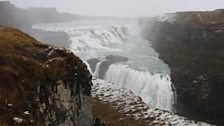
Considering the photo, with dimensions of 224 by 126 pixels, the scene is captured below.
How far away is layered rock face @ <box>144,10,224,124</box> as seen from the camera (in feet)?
193

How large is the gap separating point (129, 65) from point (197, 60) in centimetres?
1185

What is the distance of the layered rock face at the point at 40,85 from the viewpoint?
18.3m

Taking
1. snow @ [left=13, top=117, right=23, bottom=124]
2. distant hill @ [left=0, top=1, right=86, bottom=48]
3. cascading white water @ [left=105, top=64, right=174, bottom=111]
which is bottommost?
cascading white water @ [left=105, top=64, right=174, bottom=111]

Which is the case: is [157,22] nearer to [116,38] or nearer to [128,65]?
[116,38]

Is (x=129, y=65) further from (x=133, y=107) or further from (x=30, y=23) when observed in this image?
(x=30, y=23)

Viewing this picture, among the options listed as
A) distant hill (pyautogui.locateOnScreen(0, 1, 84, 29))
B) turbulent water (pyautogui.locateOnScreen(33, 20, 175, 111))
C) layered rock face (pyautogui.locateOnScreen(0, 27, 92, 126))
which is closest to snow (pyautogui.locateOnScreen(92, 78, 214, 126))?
turbulent water (pyautogui.locateOnScreen(33, 20, 175, 111))

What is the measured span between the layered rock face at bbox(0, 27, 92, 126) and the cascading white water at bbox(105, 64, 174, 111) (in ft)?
110

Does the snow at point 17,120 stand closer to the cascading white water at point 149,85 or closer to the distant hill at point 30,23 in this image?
the cascading white water at point 149,85

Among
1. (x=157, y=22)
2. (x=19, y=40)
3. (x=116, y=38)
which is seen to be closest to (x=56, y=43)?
(x=116, y=38)

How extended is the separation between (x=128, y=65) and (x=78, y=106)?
44.8 metres

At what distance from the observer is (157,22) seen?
10894cm

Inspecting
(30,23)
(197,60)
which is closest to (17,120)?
(197,60)

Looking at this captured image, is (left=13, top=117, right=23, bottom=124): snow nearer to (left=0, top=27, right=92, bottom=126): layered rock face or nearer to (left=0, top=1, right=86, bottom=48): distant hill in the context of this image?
(left=0, top=27, right=92, bottom=126): layered rock face

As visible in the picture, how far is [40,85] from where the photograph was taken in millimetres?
20953
